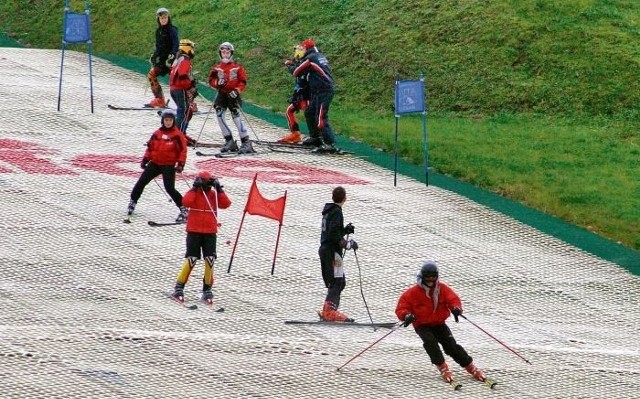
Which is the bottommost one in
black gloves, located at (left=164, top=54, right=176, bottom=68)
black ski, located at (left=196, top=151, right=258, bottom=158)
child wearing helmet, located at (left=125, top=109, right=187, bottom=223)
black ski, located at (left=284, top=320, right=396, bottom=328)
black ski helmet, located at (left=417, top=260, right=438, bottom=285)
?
black ski, located at (left=284, top=320, right=396, bottom=328)

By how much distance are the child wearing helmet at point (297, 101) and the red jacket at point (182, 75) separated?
2.04 metres

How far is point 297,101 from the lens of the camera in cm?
2761

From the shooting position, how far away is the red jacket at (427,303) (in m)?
15.7

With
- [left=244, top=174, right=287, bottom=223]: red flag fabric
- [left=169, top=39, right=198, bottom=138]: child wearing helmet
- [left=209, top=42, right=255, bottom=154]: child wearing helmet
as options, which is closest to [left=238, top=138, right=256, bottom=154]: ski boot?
[left=209, top=42, right=255, bottom=154]: child wearing helmet

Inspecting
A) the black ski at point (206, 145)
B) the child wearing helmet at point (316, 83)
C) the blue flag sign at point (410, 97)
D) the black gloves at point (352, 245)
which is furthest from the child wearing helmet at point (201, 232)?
the black ski at point (206, 145)

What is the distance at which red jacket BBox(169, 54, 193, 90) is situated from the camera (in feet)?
86.5

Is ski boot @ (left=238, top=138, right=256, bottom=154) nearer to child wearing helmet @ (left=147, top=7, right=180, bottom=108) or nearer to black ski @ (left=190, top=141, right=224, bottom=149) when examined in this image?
black ski @ (left=190, top=141, right=224, bottom=149)

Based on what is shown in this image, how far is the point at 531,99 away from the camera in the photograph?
33.3 meters

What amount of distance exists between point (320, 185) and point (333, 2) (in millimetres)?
14530

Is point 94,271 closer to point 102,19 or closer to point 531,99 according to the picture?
point 531,99

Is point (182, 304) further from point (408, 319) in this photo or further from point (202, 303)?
point (408, 319)

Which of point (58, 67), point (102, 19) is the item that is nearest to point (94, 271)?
point (58, 67)

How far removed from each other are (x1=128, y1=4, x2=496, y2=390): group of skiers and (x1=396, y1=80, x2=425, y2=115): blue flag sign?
64.9 inches

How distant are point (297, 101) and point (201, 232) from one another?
9.93 meters
